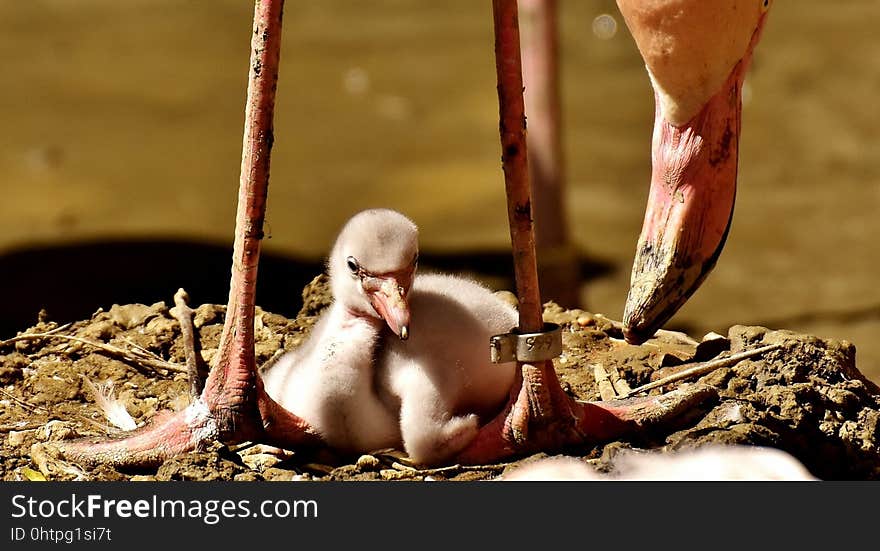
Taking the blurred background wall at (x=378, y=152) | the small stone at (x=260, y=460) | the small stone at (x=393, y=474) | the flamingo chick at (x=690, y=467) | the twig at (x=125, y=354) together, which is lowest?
the flamingo chick at (x=690, y=467)

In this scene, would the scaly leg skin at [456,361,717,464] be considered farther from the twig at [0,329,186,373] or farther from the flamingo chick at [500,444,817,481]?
the twig at [0,329,186,373]

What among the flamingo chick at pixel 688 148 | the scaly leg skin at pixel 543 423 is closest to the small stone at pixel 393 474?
the scaly leg skin at pixel 543 423

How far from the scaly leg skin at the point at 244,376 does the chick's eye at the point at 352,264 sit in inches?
7.4

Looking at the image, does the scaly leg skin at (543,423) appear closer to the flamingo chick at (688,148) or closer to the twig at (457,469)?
the twig at (457,469)

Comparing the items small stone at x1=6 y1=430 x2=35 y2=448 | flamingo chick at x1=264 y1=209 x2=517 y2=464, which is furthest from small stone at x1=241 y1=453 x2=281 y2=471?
small stone at x1=6 y1=430 x2=35 y2=448

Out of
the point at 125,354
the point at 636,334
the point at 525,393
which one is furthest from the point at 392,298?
the point at 125,354

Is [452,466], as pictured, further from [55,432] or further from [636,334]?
[55,432]

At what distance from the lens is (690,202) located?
2.64m

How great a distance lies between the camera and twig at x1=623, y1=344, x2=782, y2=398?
301cm

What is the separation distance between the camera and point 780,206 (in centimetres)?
623

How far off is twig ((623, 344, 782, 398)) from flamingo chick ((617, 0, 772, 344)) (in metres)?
0.33

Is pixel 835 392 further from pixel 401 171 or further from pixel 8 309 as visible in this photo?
pixel 401 171

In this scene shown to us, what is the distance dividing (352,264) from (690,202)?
0.63 meters

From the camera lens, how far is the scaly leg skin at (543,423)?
2646 millimetres
